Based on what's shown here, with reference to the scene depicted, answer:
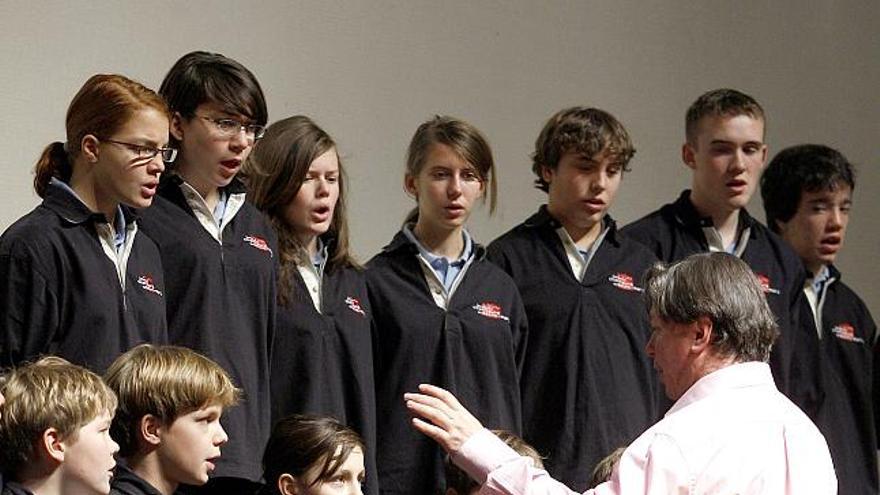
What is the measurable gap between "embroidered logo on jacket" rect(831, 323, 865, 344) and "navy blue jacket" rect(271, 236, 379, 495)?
1820mm

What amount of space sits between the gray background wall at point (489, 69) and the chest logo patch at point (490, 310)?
1242 millimetres

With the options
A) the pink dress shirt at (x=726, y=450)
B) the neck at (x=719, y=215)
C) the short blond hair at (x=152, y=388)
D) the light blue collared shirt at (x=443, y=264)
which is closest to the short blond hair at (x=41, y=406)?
the short blond hair at (x=152, y=388)

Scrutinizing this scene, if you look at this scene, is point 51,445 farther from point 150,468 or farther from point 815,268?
point 815,268

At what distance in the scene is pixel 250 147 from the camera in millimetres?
4238

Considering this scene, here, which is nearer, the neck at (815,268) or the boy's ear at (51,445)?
the boy's ear at (51,445)

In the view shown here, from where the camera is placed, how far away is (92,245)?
382 cm

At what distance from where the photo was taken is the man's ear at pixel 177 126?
4215 millimetres

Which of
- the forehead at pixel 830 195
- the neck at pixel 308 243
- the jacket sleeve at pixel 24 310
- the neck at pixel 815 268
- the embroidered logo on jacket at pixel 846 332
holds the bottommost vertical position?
the jacket sleeve at pixel 24 310

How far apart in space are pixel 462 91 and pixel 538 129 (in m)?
0.33

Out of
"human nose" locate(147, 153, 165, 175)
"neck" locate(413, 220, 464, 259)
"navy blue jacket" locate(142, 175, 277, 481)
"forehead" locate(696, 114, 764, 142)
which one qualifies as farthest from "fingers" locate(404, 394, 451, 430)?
"forehead" locate(696, 114, 764, 142)

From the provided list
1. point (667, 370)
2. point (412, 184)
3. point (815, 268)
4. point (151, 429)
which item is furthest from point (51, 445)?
Result: point (815, 268)

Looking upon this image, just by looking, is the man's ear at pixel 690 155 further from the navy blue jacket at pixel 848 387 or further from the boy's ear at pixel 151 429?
the boy's ear at pixel 151 429

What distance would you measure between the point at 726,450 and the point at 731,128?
234cm

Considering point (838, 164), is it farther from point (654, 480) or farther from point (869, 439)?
point (654, 480)
